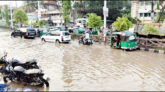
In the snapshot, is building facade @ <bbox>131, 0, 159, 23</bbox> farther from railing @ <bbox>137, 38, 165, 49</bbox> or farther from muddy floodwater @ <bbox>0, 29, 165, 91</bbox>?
muddy floodwater @ <bbox>0, 29, 165, 91</bbox>

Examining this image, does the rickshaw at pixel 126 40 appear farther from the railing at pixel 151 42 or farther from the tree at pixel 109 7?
the tree at pixel 109 7

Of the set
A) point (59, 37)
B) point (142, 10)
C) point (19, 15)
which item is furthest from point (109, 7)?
point (59, 37)

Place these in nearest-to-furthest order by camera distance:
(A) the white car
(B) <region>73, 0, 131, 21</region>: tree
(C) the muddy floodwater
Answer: (C) the muddy floodwater → (A) the white car → (B) <region>73, 0, 131, 21</region>: tree

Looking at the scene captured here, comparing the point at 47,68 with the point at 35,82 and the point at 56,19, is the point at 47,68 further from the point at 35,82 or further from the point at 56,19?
the point at 56,19

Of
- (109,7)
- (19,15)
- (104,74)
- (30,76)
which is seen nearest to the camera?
(30,76)

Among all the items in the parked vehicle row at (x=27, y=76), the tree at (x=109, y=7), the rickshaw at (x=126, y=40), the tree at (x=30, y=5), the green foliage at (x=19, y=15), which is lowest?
the parked vehicle row at (x=27, y=76)

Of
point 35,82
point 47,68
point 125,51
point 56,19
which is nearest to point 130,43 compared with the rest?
point 125,51

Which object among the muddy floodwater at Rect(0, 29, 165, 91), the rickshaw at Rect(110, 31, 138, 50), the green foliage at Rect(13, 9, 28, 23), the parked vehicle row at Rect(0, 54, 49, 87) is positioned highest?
the green foliage at Rect(13, 9, 28, 23)

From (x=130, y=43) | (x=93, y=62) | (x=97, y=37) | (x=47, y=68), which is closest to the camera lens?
(x=47, y=68)

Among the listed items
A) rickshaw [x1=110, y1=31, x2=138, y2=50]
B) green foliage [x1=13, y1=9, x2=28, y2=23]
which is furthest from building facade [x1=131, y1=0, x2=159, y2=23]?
green foliage [x1=13, y1=9, x2=28, y2=23]

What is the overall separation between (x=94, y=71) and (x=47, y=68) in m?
2.83

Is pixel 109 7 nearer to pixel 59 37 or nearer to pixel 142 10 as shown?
pixel 142 10

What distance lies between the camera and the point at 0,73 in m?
10.5

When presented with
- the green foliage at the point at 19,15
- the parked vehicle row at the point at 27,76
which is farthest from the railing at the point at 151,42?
the green foliage at the point at 19,15
